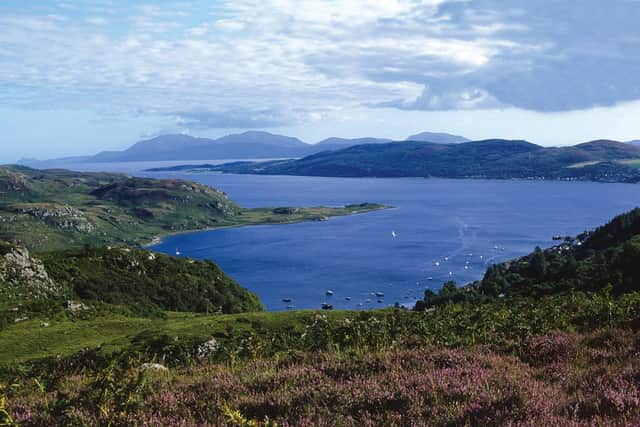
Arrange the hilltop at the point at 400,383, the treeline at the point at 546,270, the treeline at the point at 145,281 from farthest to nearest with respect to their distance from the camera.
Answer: the treeline at the point at 546,270, the treeline at the point at 145,281, the hilltop at the point at 400,383

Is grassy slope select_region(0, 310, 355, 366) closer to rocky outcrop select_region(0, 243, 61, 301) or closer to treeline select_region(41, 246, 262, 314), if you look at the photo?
rocky outcrop select_region(0, 243, 61, 301)

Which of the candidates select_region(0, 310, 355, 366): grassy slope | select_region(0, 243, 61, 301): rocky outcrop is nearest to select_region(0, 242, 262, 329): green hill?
select_region(0, 243, 61, 301): rocky outcrop

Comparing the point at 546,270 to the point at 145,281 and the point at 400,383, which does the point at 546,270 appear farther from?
the point at 400,383

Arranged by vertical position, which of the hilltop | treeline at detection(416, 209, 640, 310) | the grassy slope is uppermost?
the hilltop

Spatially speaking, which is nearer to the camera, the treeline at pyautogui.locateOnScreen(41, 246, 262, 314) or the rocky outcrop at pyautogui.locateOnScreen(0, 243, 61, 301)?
the rocky outcrop at pyautogui.locateOnScreen(0, 243, 61, 301)

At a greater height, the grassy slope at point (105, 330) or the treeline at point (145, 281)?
the grassy slope at point (105, 330)

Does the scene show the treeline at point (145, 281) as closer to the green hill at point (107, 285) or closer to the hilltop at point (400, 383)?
the green hill at point (107, 285)

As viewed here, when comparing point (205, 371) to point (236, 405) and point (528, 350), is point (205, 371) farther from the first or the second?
point (528, 350)

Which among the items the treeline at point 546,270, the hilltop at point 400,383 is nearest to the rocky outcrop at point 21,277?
the hilltop at point 400,383

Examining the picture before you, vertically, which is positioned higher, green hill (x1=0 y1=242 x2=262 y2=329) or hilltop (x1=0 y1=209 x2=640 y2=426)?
hilltop (x1=0 y1=209 x2=640 y2=426)

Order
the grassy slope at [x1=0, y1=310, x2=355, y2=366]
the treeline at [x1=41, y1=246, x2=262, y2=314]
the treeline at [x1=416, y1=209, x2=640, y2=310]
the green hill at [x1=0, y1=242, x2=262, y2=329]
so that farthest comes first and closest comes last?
the treeline at [x1=416, y1=209, x2=640, y2=310]
the treeline at [x1=41, y1=246, x2=262, y2=314]
the green hill at [x1=0, y1=242, x2=262, y2=329]
the grassy slope at [x1=0, y1=310, x2=355, y2=366]

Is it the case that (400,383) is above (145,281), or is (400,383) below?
above

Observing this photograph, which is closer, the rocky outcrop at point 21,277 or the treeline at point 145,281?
the rocky outcrop at point 21,277

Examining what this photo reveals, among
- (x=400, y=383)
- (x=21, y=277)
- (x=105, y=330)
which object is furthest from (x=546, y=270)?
(x=400, y=383)
